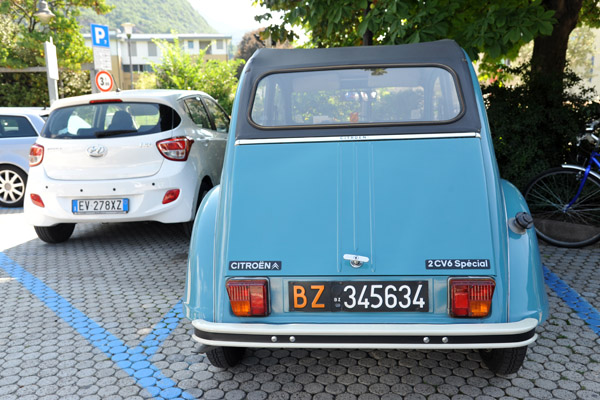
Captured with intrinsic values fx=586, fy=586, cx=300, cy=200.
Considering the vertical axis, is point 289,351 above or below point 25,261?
above

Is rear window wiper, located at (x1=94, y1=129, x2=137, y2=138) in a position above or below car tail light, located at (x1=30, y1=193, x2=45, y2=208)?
above

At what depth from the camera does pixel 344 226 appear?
3121 millimetres

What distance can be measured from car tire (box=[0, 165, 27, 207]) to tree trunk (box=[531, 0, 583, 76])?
852cm

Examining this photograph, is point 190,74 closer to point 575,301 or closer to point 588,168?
point 588,168

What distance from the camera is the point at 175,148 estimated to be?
21.3 ft

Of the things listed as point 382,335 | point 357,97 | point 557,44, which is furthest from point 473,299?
point 557,44

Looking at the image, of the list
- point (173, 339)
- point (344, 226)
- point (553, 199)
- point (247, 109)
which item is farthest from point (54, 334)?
point (553, 199)

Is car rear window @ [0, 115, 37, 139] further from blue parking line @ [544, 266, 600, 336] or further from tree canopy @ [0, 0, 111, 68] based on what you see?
tree canopy @ [0, 0, 111, 68]

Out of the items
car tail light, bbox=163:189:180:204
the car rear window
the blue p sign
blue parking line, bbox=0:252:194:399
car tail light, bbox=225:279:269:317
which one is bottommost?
blue parking line, bbox=0:252:194:399

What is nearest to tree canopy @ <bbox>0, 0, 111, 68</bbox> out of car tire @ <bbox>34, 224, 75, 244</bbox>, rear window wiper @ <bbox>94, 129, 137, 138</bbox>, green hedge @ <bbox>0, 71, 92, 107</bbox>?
green hedge @ <bbox>0, 71, 92, 107</bbox>

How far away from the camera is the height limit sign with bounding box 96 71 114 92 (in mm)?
13680

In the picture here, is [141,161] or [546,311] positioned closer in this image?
[546,311]

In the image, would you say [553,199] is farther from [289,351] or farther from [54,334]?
[54,334]

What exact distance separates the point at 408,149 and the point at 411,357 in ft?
4.53
